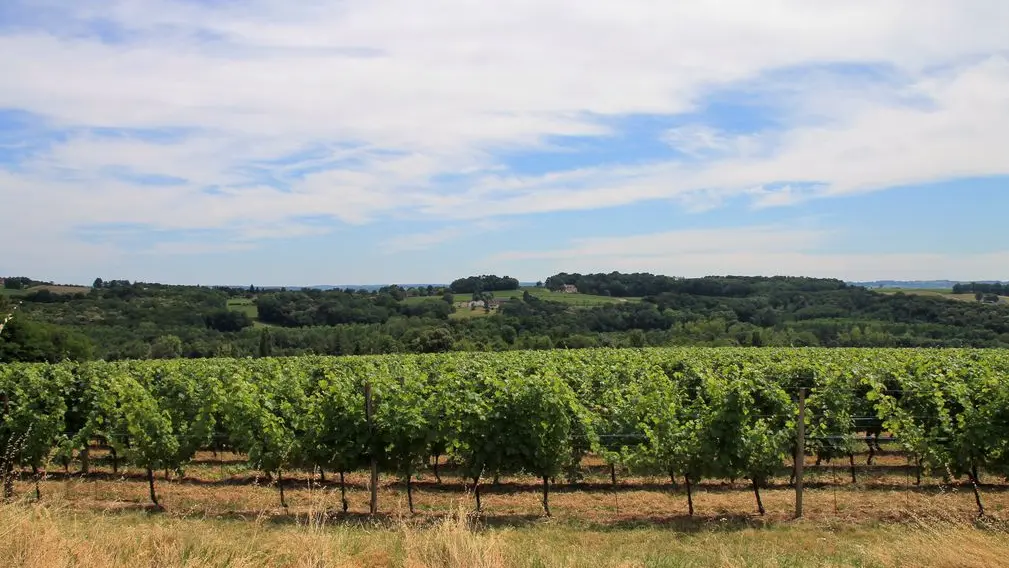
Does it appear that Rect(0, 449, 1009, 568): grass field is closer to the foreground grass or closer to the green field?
the foreground grass

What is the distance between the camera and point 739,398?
10805 mm

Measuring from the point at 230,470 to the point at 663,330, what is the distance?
6150cm

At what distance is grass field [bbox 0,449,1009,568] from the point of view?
5414 millimetres

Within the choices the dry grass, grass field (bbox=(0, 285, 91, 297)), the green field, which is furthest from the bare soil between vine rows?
grass field (bbox=(0, 285, 91, 297))

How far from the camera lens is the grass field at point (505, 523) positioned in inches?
213

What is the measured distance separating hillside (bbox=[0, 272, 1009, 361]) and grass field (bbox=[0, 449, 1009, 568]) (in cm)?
3792

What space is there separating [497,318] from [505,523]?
63.7 meters

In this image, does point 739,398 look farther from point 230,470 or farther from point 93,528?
point 230,470

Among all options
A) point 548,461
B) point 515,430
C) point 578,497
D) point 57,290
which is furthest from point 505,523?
point 57,290

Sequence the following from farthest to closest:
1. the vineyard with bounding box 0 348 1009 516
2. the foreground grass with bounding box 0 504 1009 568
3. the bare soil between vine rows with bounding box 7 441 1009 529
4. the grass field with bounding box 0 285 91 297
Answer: the grass field with bounding box 0 285 91 297 → the bare soil between vine rows with bounding box 7 441 1009 529 → the vineyard with bounding box 0 348 1009 516 → the foreground grass with bounding box 0 504 1009 568

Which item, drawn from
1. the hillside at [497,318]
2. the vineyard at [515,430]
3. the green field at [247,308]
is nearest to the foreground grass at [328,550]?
the vineyard at [515,430]

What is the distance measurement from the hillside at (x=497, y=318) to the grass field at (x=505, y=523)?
3792cm

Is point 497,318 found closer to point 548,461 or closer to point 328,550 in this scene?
point 548,461

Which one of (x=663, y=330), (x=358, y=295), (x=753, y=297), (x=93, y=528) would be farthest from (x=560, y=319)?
(x=93, y=528)
